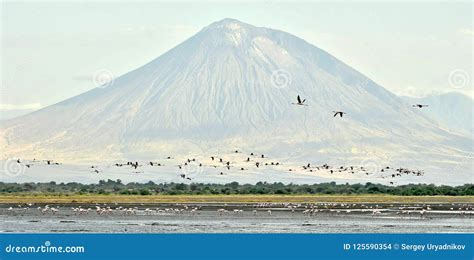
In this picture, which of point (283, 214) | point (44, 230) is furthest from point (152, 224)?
point (283, 214)

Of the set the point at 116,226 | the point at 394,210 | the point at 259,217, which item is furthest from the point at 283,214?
the point at 116,226

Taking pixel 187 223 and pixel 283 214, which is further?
pixel 283 214

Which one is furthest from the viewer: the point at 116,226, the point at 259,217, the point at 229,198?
the point at 229,198

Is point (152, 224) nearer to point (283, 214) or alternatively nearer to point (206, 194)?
point (283, 214)

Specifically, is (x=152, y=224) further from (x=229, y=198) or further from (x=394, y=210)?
(x=229, y=198)

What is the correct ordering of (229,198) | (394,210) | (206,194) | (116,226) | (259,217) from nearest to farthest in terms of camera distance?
(116,226), (259,217), (394,210), (229,198), (206,194)

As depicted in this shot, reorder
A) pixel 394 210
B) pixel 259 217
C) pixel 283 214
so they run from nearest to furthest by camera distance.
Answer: pixel 259 217
pixel 283 214
pixel 394 210
